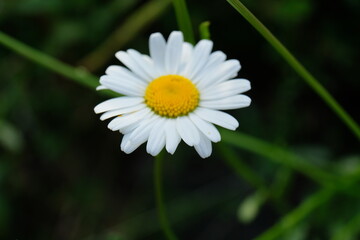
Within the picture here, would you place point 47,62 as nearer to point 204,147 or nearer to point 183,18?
point 183,18

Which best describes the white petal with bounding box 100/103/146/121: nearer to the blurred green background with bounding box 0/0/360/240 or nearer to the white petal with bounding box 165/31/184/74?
the white petal with bounding box 165/31/184/74

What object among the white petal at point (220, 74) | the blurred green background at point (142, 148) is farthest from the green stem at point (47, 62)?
the blurred green background at point (142, 148)

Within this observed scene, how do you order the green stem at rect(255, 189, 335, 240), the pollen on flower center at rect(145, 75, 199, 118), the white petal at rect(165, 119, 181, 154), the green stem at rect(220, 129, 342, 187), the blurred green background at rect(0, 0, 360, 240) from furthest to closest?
1. the blurred green background at rect(0, 0, 360, 240)
2. the green stem at rect(220, 129, 342, 187)
3. the green stem at rect(255, 189, 335, 240)
4. the pollen on flower center at rect(145, 75, 199, 118)
5. the white petal at rect(165, 119, 181, 154)

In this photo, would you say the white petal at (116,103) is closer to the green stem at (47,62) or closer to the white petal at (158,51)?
the white petal at (158,51)

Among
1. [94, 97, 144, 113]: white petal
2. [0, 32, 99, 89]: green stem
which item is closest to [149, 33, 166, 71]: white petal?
[94, 97, 144, 113]: white petal

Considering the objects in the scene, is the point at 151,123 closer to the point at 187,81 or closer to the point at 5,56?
the point at 187,81
